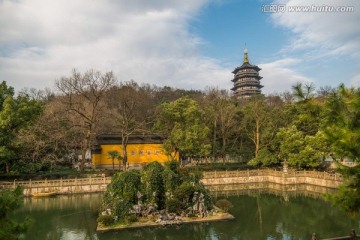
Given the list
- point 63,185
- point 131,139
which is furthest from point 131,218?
point 131,139

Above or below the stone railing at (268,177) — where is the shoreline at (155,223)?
below

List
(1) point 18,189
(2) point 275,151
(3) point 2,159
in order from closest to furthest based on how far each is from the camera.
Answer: (1) point 18,189 < (3) point 2,159 < (2) point 275,151

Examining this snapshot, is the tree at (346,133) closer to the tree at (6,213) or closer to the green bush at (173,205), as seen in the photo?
the tree at (6,213)

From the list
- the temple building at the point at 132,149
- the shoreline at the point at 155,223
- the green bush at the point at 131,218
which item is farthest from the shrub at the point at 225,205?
the temple building at the point at 132,149

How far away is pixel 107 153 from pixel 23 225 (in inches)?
1406

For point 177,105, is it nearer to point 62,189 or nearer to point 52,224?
point 62,189

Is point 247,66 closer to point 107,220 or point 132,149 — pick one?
point 132,149

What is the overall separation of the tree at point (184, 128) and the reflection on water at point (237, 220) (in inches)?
333

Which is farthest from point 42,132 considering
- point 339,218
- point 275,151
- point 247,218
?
point 339,218

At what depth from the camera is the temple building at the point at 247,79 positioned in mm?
75812

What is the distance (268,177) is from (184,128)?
34.8 ft

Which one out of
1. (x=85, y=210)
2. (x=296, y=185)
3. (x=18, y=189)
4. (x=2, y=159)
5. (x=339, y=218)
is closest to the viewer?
(x=18, y=189)

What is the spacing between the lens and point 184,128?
129ft

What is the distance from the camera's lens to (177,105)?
39.8 meters
